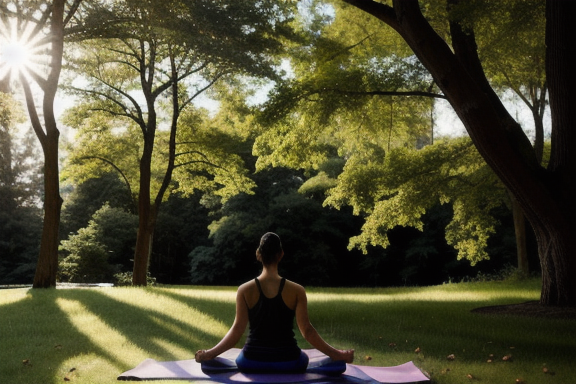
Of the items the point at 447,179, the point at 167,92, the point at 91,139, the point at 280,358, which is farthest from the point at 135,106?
the point at 280,358

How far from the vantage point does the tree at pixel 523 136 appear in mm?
9719

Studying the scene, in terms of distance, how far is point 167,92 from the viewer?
21812 millimetres

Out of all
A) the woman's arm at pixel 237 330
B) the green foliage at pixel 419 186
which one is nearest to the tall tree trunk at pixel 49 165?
the green foliage at pixel 419 186

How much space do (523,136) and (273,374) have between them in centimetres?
742

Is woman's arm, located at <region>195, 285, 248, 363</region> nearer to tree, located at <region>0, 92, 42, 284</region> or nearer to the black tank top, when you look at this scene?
the black tank top

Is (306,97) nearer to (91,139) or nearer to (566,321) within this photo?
(566,321)

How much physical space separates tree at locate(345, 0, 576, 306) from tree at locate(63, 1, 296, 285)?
608 cm

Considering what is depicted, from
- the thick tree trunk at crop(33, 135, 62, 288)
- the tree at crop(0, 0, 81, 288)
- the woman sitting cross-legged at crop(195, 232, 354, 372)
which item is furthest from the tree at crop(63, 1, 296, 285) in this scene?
the woman sitting cross-legged at crop(195, 232, 354, 372)

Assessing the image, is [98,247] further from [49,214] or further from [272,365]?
[272,365]

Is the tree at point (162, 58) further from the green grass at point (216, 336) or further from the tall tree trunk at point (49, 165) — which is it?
the green grass at point (216, 336)

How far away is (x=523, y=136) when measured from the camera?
1080cm

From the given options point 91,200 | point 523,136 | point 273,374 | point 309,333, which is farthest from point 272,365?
point 91,200

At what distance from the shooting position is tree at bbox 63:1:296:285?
48.6ft

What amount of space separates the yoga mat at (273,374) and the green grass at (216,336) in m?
0.27
